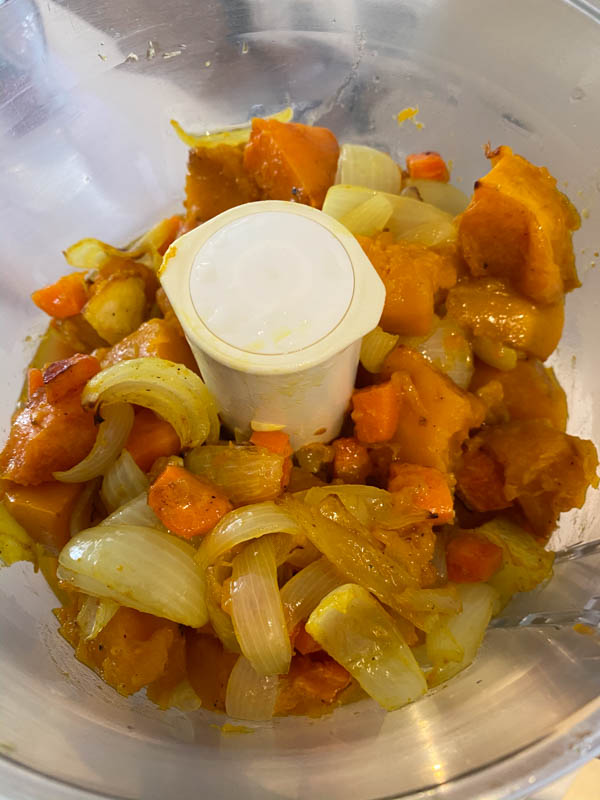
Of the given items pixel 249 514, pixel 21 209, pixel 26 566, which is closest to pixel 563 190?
pixel 249 514

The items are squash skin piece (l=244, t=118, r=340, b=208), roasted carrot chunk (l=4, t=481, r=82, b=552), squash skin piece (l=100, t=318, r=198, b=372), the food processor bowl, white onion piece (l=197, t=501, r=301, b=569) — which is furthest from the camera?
squash skin piece (l=244, t=118, r=340, b=208)

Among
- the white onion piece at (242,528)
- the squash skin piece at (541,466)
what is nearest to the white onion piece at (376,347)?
the squash skin piece at (541,466)

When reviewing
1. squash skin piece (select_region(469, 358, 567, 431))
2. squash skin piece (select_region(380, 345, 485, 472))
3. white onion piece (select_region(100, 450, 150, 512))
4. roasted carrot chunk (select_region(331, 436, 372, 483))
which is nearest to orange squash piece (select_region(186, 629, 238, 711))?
white onion piece (select_region(100, 450, 150, 512))

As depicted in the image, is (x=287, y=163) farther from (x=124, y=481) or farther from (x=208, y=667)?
(x=208, y=667)

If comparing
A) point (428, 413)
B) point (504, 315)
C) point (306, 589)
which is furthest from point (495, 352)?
point (306, 589)

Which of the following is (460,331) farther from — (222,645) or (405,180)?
(222,645)

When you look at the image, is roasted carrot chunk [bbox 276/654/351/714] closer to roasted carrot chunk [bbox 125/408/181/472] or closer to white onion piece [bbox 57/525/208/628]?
white onion piece [bbox 57/525/208/628]
